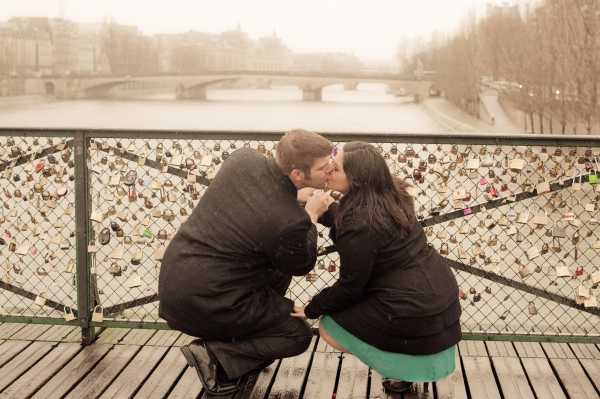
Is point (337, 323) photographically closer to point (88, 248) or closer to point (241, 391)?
point (241, 391)

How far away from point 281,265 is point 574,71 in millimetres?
19324

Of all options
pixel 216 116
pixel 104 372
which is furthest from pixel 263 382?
pixel 216 116

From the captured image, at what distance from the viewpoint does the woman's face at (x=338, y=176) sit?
319 centimetres

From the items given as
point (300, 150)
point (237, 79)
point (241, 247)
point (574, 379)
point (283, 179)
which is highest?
point (237, 79)

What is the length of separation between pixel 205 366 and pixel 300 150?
0.94 meters

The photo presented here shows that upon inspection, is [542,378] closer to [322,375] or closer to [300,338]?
[322,375]

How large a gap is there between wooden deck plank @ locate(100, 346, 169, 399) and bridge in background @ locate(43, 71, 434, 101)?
63.6 metres

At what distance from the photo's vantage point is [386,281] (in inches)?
127

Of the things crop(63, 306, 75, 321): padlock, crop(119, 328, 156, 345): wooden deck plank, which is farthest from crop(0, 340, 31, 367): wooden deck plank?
crop(119, 328, 156, 345): wooden deck plank

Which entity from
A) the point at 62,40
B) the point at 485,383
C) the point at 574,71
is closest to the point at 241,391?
the point at 485,383

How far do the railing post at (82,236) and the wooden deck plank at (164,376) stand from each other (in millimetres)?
487

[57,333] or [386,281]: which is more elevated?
[386,281]

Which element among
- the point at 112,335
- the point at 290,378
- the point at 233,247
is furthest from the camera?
the point at 112,335

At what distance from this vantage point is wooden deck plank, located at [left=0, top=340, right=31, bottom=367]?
4127 mm
